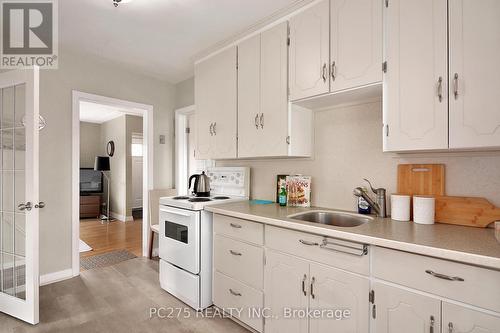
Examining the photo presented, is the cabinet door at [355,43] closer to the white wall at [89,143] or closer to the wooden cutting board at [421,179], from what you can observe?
the wooden cutting board at [421,179]

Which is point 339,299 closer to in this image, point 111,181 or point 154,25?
point 154,25

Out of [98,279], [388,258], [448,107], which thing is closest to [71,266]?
[98,279]

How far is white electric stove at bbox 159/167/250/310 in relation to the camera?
2.15 m

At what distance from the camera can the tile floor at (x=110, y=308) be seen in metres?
1.95

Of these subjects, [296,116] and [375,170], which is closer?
[375,170]

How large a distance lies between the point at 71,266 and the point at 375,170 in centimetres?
324

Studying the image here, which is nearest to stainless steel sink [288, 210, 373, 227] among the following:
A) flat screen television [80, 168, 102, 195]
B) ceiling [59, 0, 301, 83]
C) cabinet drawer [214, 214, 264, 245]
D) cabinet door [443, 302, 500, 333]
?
cabinet drawer [214, 214, 264, 245]

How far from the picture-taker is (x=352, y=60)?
1.64 meters

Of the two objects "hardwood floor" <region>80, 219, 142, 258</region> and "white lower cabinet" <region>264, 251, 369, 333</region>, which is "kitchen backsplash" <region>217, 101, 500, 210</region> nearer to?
"white lower cabinet" <region>264, 251, 369, 333</region>

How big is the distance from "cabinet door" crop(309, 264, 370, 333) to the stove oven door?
Answer: 3.41 feet

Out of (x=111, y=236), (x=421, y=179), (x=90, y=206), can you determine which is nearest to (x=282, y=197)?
(x=421, y=179)

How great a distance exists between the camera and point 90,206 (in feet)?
19.9

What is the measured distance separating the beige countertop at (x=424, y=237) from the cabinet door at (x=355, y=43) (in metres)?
0.88

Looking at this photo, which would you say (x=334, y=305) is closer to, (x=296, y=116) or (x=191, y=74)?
(x=296, y=116)
